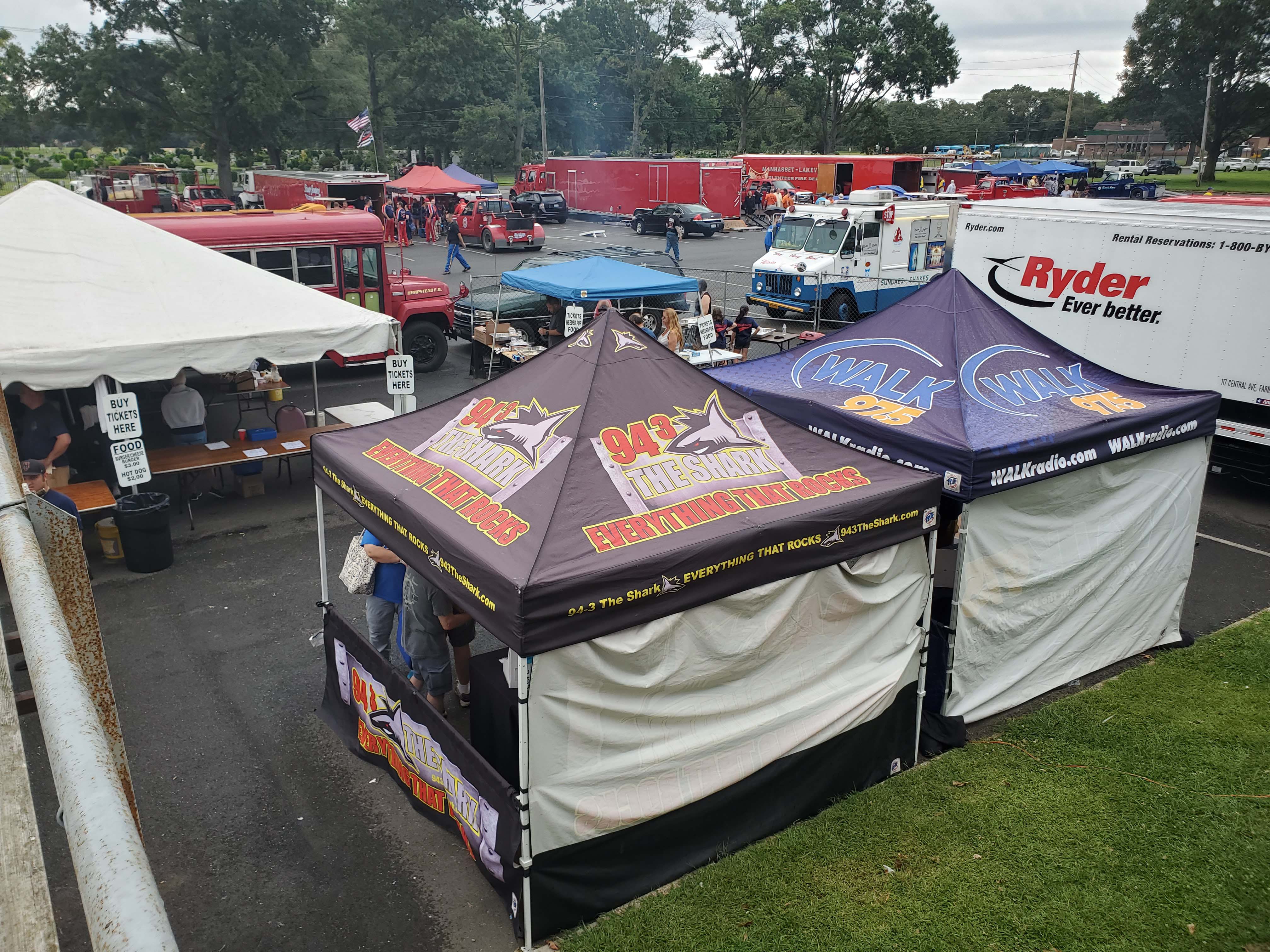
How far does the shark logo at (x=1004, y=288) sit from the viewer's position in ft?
43.4

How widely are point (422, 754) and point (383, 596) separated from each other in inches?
58.2

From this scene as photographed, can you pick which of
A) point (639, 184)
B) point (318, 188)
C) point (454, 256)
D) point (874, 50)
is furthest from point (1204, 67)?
point (318, 188)

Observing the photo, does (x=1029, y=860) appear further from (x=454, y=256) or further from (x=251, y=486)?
(x=454, y=256)

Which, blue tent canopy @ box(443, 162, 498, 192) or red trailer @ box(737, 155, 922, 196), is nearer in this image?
blue tent canopy @ box(443, 162, 498, 192)

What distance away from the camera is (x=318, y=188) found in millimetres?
29391

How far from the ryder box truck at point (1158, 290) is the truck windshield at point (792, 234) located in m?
8.80

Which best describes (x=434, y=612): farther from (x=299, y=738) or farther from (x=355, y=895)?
(x=355, y=895)

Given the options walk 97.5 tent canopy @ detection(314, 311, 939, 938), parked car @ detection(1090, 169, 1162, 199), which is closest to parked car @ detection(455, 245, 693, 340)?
walk 97.5 tent canopy @ detection(314, 311, 939, 938)

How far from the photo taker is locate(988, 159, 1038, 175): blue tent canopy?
46.7m

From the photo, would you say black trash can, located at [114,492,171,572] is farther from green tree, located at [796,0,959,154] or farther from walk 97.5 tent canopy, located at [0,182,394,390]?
green tree, located at [796,0,959,154]

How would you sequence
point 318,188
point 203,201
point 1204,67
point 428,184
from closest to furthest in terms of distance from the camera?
point 318,188 → point 428,184 → point 203,201 → point 1204,67

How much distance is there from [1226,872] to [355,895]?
5054mm

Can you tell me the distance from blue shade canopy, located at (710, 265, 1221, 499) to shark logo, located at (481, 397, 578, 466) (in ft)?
6.30

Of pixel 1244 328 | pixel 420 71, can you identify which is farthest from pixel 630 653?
pixel 420 71
